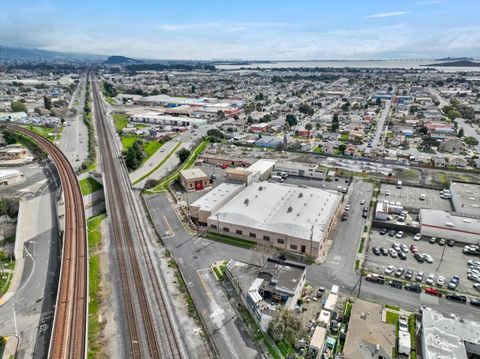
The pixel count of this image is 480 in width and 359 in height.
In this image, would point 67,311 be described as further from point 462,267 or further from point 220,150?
point 220,150

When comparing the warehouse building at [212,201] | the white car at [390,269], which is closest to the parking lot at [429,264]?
the white car at [390,269]

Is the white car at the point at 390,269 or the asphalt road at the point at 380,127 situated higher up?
the asphalt road at the point at 380,127

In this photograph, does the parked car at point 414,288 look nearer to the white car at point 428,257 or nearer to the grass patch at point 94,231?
the white car at point 428,257

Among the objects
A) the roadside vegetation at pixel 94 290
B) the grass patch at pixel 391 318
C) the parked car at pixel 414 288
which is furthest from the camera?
the parked car at pixel 414 288

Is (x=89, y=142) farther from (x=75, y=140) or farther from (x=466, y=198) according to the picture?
(x=466, y=198)

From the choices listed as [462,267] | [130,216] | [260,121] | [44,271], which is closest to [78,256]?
[44,271]

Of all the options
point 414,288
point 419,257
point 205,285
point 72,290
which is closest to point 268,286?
point 205,285

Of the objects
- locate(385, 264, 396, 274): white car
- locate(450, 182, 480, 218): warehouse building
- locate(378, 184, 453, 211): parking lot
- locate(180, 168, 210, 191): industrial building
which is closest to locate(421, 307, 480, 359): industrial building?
locate(385, 264, 396, 274): white car

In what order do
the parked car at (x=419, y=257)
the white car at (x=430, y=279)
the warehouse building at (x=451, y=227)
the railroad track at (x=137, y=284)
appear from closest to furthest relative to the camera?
the railroad track at (x=137, y=284)
the white car at (x=430, y=279)
the parked car at (x=419, y=257)
the warehouse building at (x=451, y=227)
